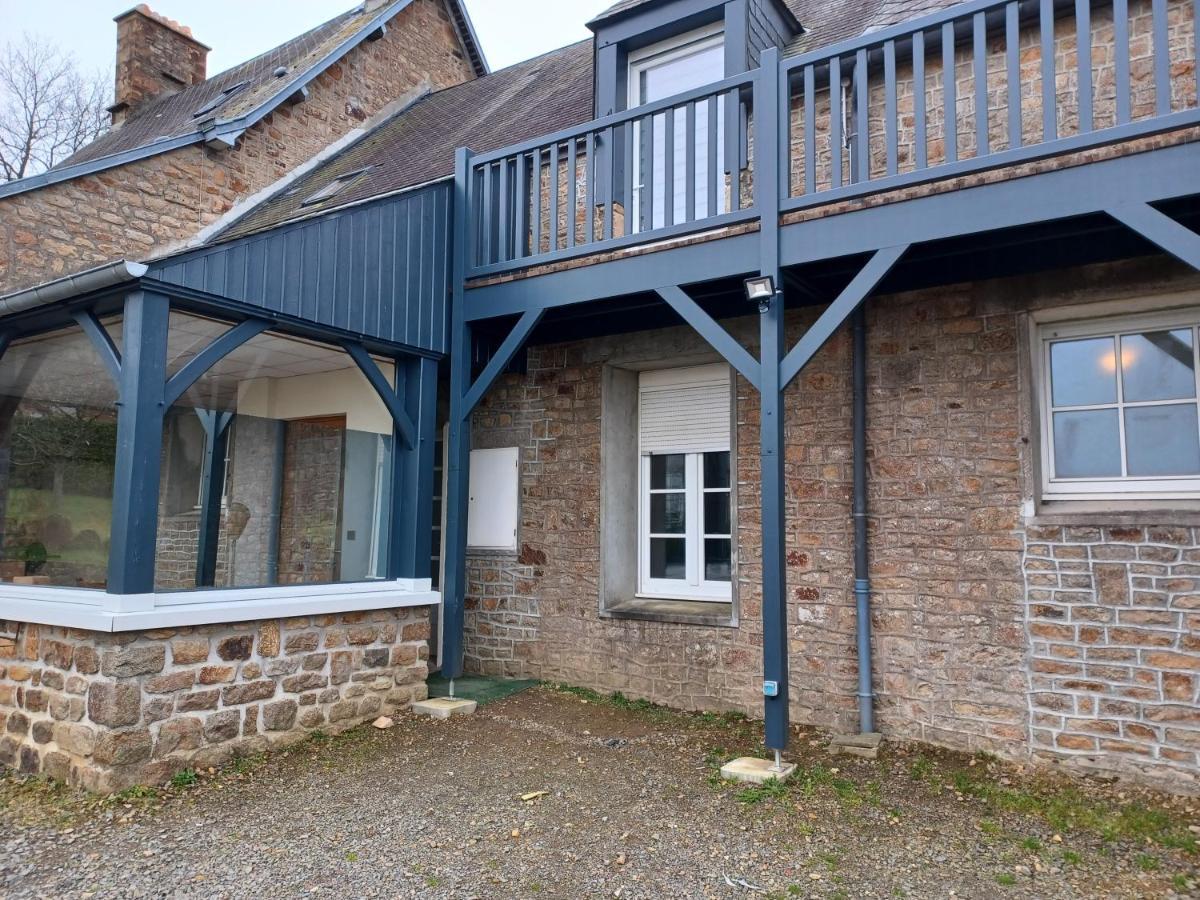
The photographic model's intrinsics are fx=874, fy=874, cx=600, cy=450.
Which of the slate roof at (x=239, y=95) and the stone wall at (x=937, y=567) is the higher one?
the slate roof at (x=239, y=95)

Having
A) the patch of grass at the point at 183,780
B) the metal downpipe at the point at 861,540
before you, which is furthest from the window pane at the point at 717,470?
the patch of grass at the point at 183,780

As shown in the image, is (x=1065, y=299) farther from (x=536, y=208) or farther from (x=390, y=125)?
(x=390, y=125)

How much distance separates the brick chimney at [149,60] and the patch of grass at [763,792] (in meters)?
13.1

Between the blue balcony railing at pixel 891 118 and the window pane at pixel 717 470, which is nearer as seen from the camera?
the blue balcony railing at pixel 891 118

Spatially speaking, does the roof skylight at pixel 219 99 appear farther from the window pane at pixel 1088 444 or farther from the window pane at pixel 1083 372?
the window pane at pixel 1088 444

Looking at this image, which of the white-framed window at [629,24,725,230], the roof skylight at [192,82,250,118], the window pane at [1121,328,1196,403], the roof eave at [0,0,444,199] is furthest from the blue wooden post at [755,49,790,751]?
the roof skylight at [192,82,250,118]

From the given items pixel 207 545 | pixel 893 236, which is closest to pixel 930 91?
pixel 893 236

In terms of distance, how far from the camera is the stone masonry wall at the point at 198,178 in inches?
303

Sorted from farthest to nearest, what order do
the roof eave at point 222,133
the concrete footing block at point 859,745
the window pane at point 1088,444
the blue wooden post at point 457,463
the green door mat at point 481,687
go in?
the roof eave at point 222,133 < the green door mat at point 481,687 < the blue wooden post at point 457,463 < the concrete footing block at point 859,745 < the window pane at point 1088,444

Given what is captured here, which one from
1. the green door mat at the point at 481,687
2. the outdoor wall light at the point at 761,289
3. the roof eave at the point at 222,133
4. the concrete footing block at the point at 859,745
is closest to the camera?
the outdoor wall light at the point at 761,289

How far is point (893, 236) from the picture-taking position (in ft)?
14.8

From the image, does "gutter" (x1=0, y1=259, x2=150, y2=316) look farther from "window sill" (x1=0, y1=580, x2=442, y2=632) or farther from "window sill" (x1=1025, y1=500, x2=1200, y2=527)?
"window sill" (x1=1025, y1=500, x2=1200, y2=527)

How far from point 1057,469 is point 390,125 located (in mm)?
9241

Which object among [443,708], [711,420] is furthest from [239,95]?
[443,708]
